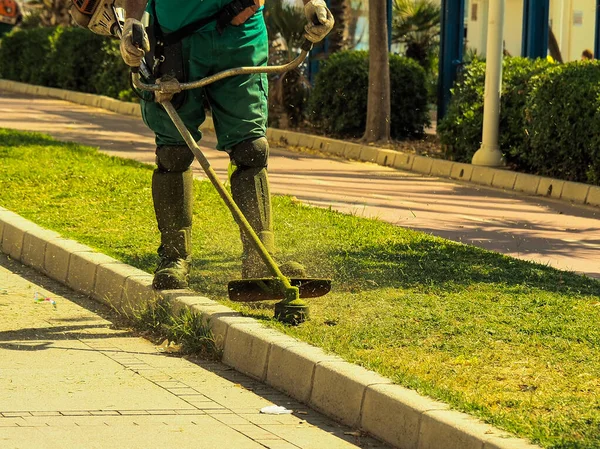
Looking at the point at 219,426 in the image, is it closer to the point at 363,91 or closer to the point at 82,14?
the point at 82,14

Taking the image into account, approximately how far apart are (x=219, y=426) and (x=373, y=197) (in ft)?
22.9

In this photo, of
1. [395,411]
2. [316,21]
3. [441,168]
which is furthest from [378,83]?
[395,411]

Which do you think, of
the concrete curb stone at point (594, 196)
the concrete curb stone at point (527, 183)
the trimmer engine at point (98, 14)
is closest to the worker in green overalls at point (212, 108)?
the trimmer engine at point (98, 14)

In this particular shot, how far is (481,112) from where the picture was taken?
1381cm

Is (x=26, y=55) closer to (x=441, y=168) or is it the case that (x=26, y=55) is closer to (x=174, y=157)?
(x=441, y=168)

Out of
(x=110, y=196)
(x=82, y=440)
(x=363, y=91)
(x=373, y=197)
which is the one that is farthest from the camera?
(x=363, y=91)

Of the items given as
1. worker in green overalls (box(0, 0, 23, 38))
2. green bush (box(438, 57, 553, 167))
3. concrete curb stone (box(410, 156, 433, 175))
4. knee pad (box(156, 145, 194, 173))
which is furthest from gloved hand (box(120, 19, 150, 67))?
worker in green overalls (box(0, 0, 23, 38))

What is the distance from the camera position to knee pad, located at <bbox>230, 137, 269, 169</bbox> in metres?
6.33

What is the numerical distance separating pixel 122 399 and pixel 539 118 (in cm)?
830

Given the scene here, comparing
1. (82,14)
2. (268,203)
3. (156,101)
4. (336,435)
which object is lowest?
(336,435)

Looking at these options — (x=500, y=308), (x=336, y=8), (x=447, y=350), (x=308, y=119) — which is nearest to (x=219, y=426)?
(x=447, y=350)

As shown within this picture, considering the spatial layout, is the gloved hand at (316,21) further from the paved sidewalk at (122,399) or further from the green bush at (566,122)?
the green bush at (566,122)

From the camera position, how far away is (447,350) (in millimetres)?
5227

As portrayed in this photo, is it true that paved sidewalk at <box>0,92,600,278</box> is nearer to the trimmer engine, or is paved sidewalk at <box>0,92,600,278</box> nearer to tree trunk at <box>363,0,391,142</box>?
tree trunk at <box>363,0,391,142</box>
